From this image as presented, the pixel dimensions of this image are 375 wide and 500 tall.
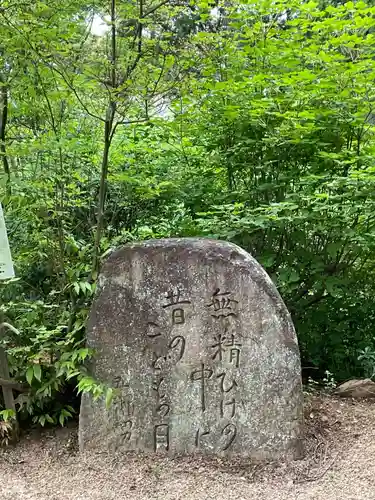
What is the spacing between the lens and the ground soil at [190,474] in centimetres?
265

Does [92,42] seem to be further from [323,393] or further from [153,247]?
[323,393]

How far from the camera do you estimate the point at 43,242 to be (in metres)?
3.45

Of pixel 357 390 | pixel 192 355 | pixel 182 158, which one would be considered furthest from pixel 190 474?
pixel 182 158

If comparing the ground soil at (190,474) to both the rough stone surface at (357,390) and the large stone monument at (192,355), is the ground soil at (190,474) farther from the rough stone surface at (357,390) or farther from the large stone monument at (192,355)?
the rough stone surface at (357,390)

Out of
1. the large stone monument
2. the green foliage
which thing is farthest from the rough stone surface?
the large stone monument

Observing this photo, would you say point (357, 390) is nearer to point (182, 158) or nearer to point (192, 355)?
point (192, 355)

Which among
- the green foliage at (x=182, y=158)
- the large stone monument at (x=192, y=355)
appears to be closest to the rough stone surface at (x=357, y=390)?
the green foliage at (x=182, y=158)

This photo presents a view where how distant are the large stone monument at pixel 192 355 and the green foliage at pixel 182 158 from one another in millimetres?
223

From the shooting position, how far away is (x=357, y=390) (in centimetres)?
372

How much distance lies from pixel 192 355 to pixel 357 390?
1.51 m

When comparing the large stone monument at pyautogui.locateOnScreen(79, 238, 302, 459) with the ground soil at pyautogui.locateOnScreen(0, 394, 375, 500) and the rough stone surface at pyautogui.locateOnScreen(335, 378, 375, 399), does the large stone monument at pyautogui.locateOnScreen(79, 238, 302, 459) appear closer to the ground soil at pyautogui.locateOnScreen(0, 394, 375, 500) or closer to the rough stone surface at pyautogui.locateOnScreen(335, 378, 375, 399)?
the ground soil at pyautogui.locateOnScreen(0, 394, 375, 500)

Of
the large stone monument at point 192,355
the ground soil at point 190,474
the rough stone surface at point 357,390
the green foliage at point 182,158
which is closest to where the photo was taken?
the ground soil at point 190,474

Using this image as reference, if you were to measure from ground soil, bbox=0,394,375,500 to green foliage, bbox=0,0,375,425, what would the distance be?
0.30 meters

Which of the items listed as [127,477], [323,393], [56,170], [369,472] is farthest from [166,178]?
[369,472]
